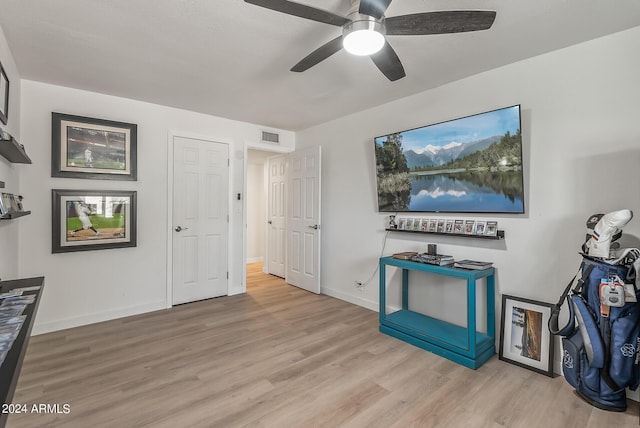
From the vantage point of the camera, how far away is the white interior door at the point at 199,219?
12.8ft

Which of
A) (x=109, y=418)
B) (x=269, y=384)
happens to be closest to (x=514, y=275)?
(x=269, y=384)

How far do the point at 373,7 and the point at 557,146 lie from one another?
1.87m

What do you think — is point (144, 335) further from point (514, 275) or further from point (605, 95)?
point (605, 95)

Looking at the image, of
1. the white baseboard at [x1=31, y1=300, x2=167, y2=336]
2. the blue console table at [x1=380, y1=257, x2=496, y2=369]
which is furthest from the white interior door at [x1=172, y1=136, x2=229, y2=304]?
the blue console table at [x1=380, y1=257, x2=496, y2=369]

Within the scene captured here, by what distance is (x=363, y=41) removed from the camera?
1769mm

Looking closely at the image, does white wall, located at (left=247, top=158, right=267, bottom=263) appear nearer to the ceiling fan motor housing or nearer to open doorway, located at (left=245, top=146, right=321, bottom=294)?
open doorway, located at (left=245, top=146, right=321, bottom=294)

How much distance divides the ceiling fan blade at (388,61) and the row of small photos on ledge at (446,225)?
148 centimetres

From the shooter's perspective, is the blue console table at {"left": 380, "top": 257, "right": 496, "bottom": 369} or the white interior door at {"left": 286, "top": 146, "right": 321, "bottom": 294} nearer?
the blue console table at {"left": 380, "top": 257, "right": 496, "bottom": 369}

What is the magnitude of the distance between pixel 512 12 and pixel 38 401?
3935 millimetres

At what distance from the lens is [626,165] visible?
2.12m

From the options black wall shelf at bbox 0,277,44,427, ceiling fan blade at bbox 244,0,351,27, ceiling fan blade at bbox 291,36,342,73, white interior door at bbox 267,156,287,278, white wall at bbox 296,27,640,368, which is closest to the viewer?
black wall shelf at bbox 0,277,44,427

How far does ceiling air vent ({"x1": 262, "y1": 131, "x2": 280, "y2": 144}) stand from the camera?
4648mm

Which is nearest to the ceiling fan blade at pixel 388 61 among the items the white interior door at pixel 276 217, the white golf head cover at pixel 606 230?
the white golf head cover at pixel 606 230

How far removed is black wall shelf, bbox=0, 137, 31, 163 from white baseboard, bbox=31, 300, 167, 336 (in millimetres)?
1656
